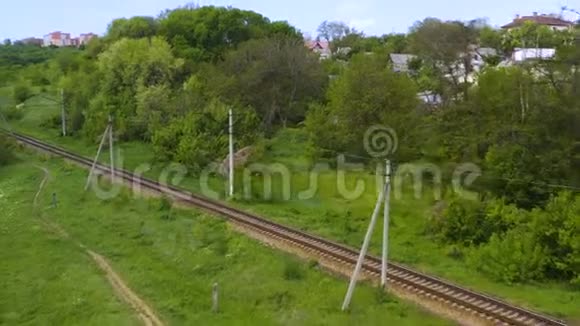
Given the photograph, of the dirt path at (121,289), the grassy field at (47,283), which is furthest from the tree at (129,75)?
the dirt path at (121,289)

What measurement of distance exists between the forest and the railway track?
2775 mm

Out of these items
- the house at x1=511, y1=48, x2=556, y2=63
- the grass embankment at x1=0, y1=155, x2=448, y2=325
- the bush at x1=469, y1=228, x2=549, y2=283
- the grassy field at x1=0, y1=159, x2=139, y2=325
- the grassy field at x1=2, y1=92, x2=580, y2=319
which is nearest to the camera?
the grass embankment at x1=0, y1=155, x2=448, y2=325

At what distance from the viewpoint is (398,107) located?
111 ft

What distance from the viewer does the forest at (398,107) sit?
23219 millimetres

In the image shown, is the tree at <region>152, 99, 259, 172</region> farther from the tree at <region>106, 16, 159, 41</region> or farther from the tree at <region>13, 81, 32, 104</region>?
the tree at <region>13, 81, 32, 104</region>

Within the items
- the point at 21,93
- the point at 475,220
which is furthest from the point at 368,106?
the point at 21,93

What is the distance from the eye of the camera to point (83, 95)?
59.6m

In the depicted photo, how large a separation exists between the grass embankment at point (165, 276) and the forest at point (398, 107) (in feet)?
19.7

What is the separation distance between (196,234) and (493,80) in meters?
15.9

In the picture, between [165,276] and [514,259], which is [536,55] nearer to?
[514,259]

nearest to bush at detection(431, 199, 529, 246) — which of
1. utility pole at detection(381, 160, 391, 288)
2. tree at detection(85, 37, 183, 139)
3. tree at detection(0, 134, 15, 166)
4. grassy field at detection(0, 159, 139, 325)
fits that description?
utility pole at detection(381, 160, 391, 288)

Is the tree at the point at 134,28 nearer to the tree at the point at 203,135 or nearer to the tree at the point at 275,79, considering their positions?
the tree at the point at 275,79

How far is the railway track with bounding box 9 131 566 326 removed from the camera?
629 inches

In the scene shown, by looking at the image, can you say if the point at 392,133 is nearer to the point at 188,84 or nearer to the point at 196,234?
the point at 196,234
